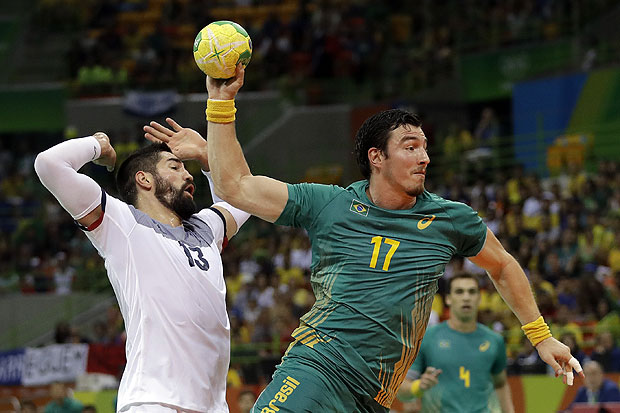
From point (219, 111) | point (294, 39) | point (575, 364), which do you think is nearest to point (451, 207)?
point (575, 364)

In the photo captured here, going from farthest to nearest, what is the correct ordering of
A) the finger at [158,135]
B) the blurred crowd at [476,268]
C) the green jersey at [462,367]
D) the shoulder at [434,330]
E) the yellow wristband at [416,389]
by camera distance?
the blurred crowd at [476,268]
the shoulder at [434,330]
the green jersey at [462,367]
the yellow wristband at [416,389]
the finger at [158,135]

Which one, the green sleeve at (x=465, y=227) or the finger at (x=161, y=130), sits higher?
the finger at (x=161, y=130)

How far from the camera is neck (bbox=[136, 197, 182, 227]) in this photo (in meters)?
6.27

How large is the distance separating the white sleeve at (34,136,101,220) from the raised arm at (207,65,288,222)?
694 millimetres

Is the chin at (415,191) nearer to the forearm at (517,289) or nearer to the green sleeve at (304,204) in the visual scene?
the green sleeve at (304,204)

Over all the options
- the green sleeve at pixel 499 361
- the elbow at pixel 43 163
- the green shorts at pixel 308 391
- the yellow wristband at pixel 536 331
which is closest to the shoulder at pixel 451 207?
the yellow wristband at pixel 536 331

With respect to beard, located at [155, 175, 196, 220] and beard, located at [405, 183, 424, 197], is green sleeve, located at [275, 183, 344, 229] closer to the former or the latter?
beard, located at [405, 183, 424, 197]

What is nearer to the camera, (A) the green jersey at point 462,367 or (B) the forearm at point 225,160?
(B) the forearm at point 225,160

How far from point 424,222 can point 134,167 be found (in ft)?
5.85

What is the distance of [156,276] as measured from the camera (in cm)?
590

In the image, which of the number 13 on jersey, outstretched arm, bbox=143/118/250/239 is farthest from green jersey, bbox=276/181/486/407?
outstretched arm, bbox=143/118/250/239

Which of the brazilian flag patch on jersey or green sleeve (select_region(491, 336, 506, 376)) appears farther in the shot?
green sleeve (select_region(491, 336, 506, 376))

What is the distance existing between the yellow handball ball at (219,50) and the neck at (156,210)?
1.00 metres

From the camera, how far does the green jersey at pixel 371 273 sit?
5680 mm
